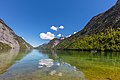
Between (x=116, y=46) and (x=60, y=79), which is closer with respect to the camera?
(x=60, y=79)

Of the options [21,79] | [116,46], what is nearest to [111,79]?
[21,79]

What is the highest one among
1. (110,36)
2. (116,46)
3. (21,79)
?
(110,36)

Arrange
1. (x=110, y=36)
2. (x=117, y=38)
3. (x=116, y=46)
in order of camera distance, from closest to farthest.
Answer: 1. (x=116, y=46)
2. (x=117, y=38)
3. (x=110, y=36)

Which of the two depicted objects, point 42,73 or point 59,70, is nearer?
point 42,73

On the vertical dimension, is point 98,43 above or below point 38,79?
above

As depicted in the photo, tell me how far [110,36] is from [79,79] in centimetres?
15499

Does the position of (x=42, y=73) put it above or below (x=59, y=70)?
below

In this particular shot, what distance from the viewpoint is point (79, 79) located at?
2572cm

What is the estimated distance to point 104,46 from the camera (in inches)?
6496

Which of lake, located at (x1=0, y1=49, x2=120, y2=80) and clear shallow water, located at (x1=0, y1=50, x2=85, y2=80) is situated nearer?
clear shallow water, located at (x1=0, y1=50, x2=85, y2=80)

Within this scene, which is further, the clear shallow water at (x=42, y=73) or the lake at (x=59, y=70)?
the lake at (x=59, y=70)

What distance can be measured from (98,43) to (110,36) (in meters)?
14.4

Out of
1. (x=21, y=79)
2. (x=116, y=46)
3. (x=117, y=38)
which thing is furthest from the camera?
(x=117, y=38)

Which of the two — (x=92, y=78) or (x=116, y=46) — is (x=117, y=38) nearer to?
(x=116, y=46)
